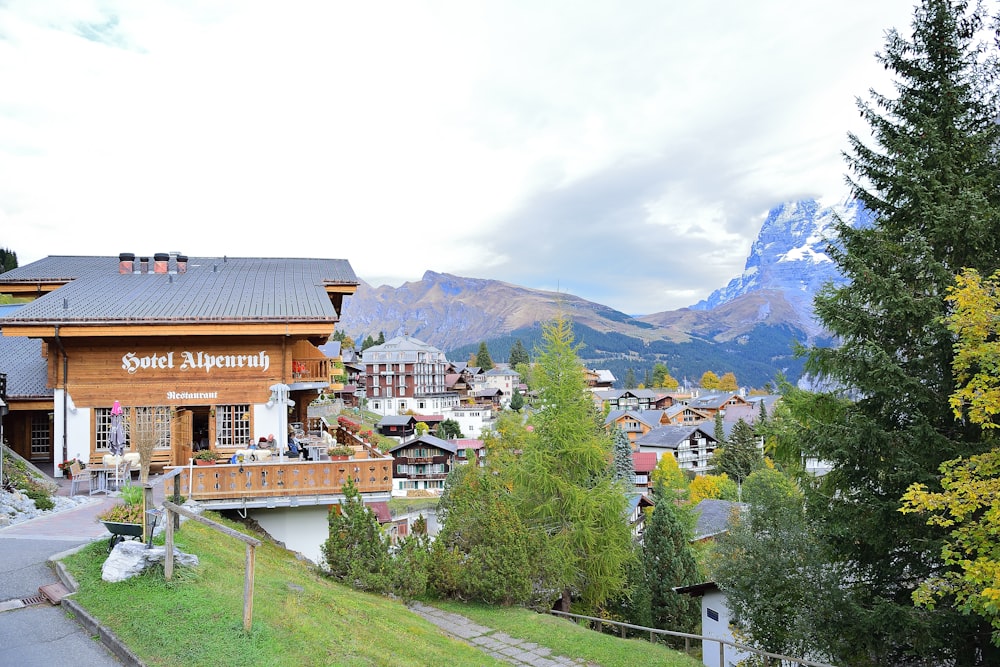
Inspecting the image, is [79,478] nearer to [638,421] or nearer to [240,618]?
[240,618]

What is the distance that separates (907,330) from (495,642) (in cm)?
1019

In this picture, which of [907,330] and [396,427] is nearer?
[907,330]

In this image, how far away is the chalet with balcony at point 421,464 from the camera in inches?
2694

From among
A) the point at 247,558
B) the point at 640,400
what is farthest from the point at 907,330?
the point at 640,400

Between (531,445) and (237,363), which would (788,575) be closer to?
(531,445)

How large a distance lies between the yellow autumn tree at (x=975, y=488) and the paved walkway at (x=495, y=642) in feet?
23.1

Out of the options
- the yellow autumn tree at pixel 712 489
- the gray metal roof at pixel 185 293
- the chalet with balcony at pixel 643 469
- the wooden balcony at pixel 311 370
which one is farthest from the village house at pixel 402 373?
the wooden balcony at pixel 311 370

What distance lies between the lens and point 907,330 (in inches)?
441

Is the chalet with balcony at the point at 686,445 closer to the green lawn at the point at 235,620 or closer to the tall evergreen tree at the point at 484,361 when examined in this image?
the tall evergreen tree at the point at 484,361

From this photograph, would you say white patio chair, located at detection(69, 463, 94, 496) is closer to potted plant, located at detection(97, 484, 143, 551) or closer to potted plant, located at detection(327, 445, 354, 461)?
potted plant, located at detection(327, 445, 354, 461)

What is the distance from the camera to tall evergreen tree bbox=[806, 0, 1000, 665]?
10.4 metres

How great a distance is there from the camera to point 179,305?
20.3 meters

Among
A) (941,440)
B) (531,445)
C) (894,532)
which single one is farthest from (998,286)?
(531,445)

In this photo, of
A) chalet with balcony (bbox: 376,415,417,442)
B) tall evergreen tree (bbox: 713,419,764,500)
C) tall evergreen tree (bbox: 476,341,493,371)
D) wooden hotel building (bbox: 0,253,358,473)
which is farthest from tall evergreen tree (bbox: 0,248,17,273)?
tall evergreen tree (bbox: 476,341,493,371)
